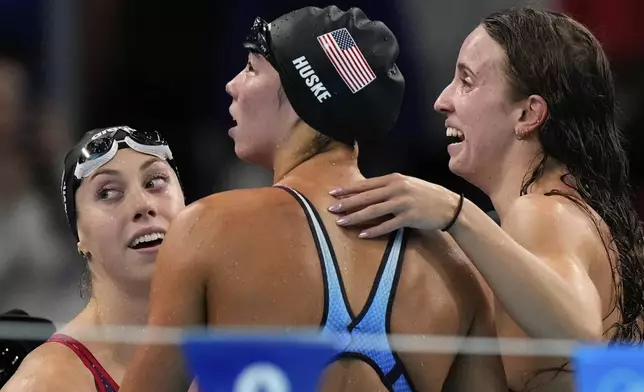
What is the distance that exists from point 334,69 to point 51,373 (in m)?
0.82

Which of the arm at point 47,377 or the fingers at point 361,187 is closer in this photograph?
the fingers at point 361,187

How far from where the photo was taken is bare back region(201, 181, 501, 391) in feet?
4.92

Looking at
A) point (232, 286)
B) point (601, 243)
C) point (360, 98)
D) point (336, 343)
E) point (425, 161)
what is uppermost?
point (360, 98)

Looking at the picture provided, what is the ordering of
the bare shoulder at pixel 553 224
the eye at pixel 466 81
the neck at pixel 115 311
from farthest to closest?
the neck at pixel 115 311 < the eye at pixel 466 81 < the bare shoulder at pixel 553 224

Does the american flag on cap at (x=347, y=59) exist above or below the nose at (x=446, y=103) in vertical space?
above

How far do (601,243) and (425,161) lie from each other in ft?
4.17

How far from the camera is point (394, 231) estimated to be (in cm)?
161

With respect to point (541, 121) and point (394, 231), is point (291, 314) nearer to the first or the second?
point (394, 231)

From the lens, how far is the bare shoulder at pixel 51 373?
2.00m

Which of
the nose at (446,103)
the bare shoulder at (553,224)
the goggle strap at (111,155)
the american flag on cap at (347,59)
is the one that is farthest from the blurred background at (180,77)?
the american flag on cap at (347,59)

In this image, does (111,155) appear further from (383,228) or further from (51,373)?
(383,228)

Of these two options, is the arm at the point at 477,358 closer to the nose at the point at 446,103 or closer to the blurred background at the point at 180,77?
the nose at the point at 446,103

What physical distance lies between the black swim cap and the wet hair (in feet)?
1.14

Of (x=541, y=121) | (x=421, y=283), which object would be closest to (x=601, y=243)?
(x=541, y=121)
